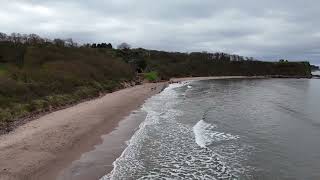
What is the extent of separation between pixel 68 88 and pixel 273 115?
22.2 m

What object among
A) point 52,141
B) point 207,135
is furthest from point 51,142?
point 207,135

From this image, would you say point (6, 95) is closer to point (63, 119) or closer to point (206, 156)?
point (63, 119)

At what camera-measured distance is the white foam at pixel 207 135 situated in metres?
23.4

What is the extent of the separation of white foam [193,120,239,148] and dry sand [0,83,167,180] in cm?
538

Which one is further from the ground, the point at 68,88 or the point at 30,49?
the point at 30,49

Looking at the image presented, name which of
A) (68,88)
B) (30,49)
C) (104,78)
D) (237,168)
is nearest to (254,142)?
(237,168)

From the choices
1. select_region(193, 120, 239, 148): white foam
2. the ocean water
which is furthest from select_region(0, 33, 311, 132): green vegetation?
select_region(193, 120, 239, 148): white foam

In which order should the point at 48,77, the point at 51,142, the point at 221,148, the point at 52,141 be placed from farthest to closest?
the point at 48,77 → the point at 221,148 → the point at 52,141 → the point at 51,142

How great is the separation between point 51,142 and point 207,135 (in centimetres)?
907

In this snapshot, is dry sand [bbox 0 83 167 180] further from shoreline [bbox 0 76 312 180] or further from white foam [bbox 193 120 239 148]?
white foam [bbox 193 120 239 148]

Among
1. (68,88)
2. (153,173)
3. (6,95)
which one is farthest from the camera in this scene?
(68,88)

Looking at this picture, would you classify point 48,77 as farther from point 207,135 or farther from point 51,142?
point 51,142

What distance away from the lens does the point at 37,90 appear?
38938 mm

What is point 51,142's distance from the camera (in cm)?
2112
